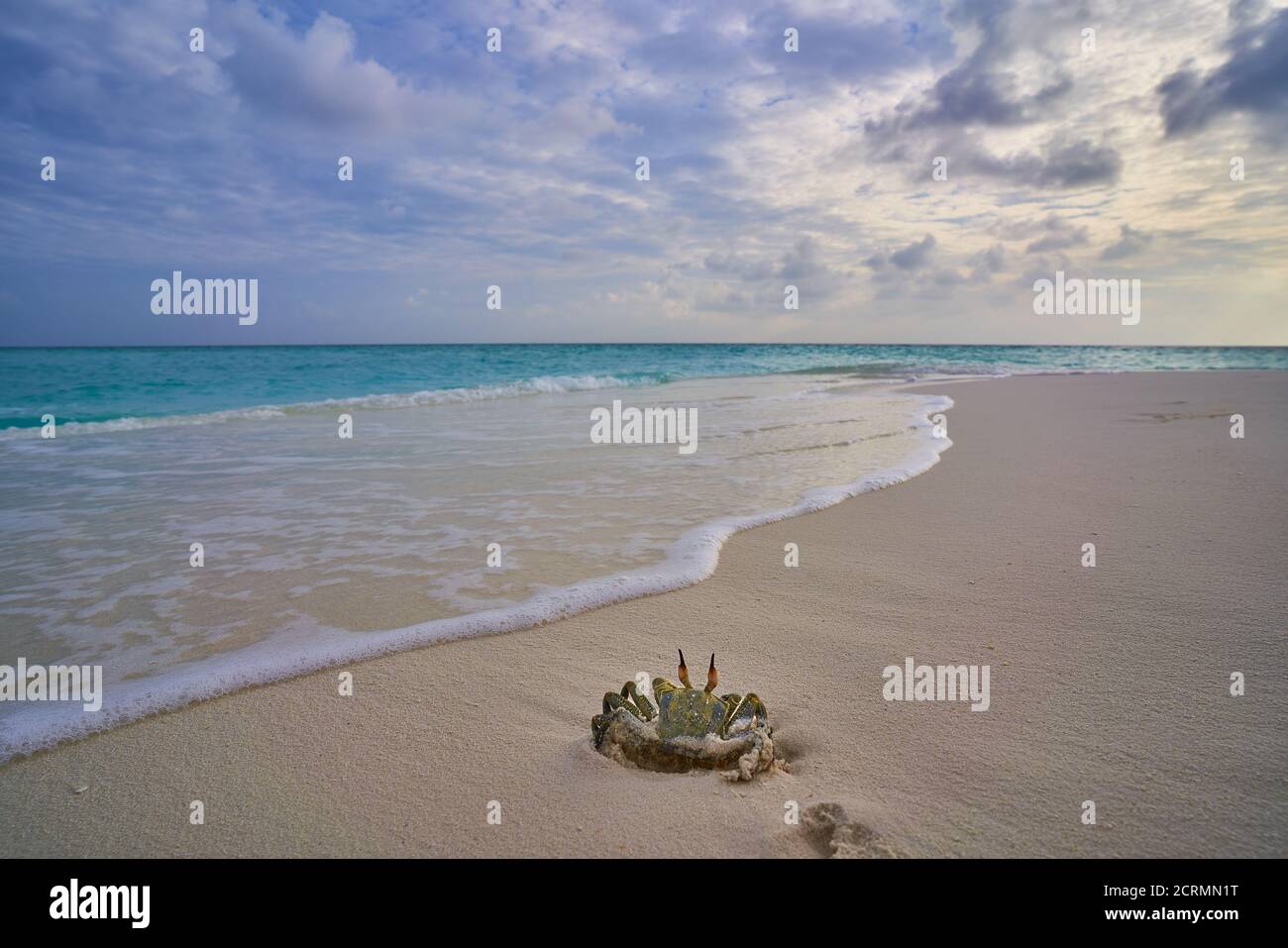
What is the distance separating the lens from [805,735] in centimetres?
289

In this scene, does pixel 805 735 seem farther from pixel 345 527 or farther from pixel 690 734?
pixel 345 527

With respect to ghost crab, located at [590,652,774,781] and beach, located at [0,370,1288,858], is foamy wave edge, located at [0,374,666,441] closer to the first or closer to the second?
beach, located at [0,370,1288,858]

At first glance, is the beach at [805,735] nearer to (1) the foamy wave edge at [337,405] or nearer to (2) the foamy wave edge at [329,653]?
(2) the foamy wave edge at [329,653]

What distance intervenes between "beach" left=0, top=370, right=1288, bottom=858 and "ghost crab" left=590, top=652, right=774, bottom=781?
0.23 ft

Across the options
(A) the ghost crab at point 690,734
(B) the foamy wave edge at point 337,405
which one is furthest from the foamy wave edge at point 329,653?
(B) the foamy wave edge at point 337,405

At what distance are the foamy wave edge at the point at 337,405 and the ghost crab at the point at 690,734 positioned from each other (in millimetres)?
16393

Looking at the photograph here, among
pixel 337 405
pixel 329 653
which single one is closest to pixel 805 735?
pixel 329 653

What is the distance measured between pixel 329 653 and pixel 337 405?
17.1 meters

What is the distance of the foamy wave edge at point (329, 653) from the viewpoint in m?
3.09

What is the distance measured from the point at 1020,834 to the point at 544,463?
25.2 feet

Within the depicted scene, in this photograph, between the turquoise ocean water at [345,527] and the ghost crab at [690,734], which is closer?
the ghost crab at [690,734]

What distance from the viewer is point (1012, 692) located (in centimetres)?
315

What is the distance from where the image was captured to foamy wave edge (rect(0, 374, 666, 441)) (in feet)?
49.9
